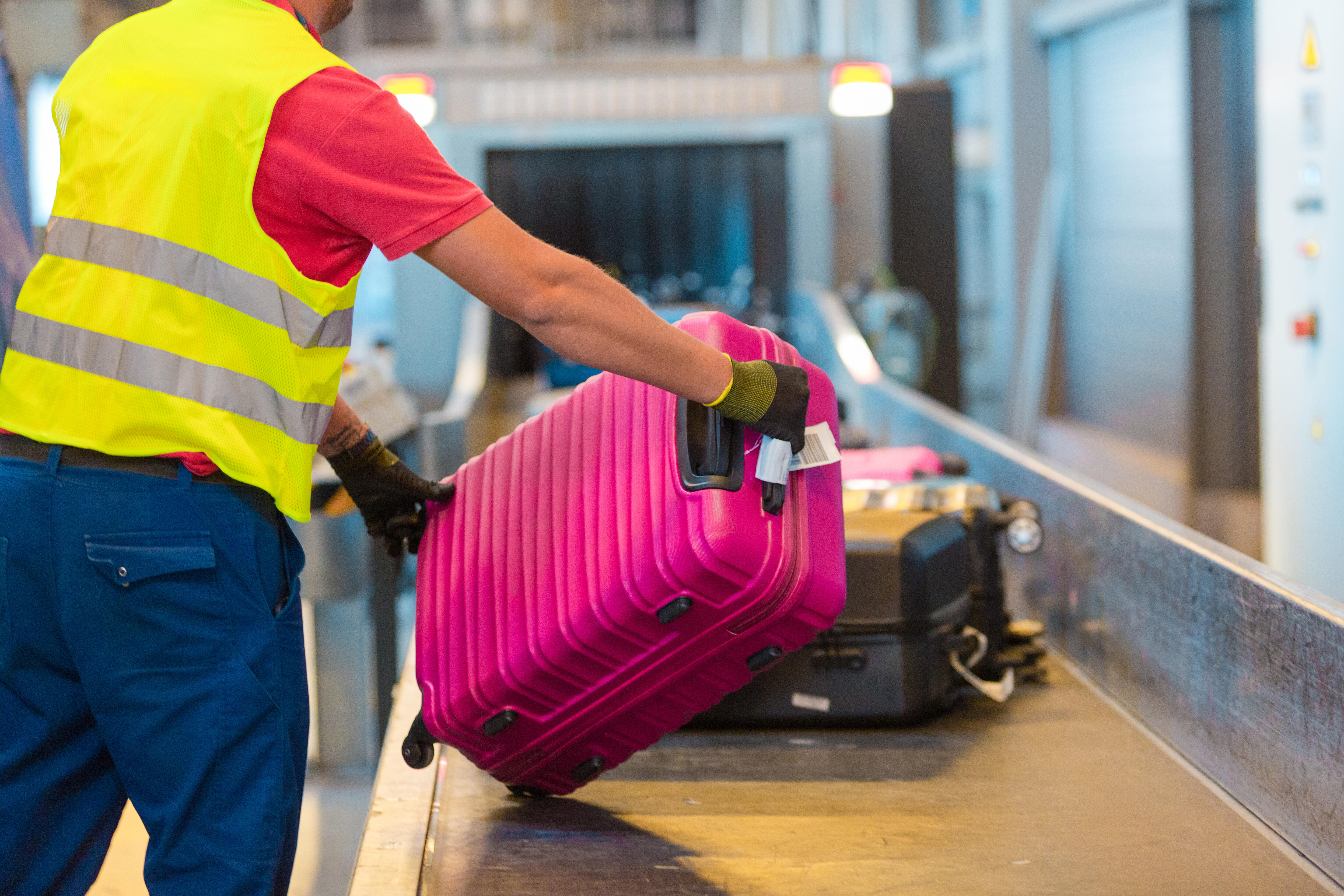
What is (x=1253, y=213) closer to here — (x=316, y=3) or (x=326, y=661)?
(x=326, y=661)

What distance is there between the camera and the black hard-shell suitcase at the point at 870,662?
1.99 m

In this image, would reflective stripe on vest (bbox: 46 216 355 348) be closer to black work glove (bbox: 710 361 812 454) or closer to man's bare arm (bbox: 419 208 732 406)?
man's bare arm (bbox: 419 208 732 406)

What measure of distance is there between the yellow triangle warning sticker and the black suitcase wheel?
2.71 m

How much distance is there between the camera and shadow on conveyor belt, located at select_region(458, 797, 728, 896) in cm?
150

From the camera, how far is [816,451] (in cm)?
148

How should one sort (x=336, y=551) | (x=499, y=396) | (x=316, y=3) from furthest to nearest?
(x=499, y=396) → (x=336, y=551) → (x=316, y=3)

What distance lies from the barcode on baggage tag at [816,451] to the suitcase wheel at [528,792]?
586mm

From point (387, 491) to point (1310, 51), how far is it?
264 centimetres

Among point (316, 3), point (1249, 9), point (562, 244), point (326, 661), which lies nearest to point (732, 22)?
point (562, 244)

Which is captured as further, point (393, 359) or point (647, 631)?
point (393, 359)

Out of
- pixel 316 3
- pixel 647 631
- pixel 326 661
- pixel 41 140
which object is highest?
pixel 41 140

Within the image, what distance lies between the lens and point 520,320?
4.18 feet

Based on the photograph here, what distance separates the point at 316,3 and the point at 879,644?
1.19 m

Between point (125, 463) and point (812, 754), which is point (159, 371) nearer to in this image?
point (125, 463)
